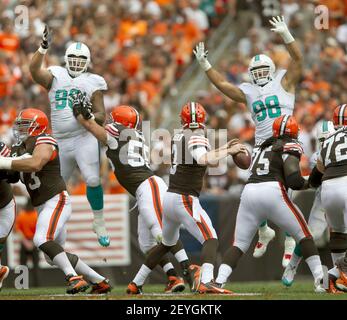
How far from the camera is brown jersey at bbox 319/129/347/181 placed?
1126cm

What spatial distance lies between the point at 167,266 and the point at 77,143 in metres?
1.83

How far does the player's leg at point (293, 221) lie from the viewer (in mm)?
11078

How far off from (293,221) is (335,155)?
0.85 metres

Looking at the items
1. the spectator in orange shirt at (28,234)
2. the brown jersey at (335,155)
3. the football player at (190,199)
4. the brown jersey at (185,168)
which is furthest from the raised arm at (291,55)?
the spectator in orange shirt at (28,234)

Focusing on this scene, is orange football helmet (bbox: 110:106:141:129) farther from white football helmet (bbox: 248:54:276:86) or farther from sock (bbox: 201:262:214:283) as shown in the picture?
sock (bbox: 201:262:214:283)

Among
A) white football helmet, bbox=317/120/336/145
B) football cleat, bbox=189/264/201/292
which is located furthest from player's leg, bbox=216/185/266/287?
white football helmet, bbox=317/120/336/145

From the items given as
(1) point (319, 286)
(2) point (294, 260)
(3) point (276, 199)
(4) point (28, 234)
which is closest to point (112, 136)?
(3) point (276, 199)

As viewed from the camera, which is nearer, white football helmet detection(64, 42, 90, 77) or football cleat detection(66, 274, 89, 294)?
football cleat detection(66, 274, 89, 294)

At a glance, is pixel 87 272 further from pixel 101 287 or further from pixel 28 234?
pixel 28 234

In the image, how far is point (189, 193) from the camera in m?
11.4

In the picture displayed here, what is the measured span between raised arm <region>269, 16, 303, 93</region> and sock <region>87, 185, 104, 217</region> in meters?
2.53

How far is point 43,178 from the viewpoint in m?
11.5

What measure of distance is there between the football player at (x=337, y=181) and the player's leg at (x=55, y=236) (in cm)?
270
